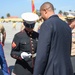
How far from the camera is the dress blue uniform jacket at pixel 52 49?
314cm

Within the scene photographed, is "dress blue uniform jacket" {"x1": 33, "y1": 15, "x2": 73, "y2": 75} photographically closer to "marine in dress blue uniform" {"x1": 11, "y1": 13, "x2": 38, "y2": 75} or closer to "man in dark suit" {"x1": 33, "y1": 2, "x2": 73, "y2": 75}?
"man in dark suit" {"x1": 33, "y1": 2, "x2": 73, "y2": 75}

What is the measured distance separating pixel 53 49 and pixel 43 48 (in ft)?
0.39

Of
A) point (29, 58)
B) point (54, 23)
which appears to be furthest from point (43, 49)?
point (29, 58)

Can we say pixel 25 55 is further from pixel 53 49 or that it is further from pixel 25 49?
pixel 53 49

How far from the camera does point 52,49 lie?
317cm

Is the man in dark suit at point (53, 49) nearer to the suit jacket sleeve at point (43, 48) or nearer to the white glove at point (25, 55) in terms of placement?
the suit jacket sleeve at point (43, 48)

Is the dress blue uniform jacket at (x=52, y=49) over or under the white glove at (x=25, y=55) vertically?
over

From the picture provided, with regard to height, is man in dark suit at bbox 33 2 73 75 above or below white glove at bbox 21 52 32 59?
above

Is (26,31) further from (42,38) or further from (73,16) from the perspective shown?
(73,16)

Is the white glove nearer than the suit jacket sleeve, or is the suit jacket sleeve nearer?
the suit jacket sleeve

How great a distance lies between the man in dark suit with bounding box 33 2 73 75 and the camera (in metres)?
3.14

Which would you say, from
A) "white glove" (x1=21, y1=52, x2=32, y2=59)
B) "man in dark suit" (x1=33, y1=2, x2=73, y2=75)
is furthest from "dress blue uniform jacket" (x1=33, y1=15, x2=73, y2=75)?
"white glove" (x1=21, y1=52, x2=32, y2=59)

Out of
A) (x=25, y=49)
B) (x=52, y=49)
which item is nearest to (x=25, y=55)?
(x=25, y=49)

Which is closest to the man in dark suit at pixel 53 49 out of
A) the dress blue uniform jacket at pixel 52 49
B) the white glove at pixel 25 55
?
the dress blue uniform jacket at pixel 52 49
